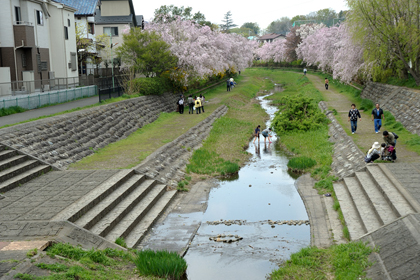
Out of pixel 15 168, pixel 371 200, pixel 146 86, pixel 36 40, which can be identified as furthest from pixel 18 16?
pixel 371 200

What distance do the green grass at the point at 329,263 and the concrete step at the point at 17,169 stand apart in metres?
9.33

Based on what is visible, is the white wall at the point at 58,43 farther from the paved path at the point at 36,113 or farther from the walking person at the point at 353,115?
the walking person at the point at 353,115

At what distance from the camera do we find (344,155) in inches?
742

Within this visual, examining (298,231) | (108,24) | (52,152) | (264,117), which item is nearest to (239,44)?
(108,24)

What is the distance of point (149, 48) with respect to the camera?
35.0 meters

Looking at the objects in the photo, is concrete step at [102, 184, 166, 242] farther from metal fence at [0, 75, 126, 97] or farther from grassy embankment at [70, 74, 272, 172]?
metal fence at [0, 75, 126, 97]

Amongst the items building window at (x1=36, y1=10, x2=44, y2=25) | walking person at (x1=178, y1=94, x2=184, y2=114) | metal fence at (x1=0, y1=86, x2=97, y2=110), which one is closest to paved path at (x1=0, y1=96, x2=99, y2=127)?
metal fence at (x1=0, y1=86, x2=97, y2=110)

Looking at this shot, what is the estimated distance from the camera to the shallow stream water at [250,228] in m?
10.5

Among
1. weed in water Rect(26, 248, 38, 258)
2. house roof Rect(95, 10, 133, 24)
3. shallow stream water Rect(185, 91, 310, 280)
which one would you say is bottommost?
shallow stream water Rect(185, 91, 310, 280)

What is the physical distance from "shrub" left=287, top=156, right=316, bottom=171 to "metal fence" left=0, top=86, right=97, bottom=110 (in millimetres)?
15503

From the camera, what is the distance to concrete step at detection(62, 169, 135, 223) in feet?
36.1

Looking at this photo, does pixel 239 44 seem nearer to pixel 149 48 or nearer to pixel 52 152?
pixel 149 48

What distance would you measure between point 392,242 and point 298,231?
3.50m

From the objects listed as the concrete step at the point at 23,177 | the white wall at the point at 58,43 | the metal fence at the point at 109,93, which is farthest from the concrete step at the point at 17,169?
the white wall at the point at 58,43
